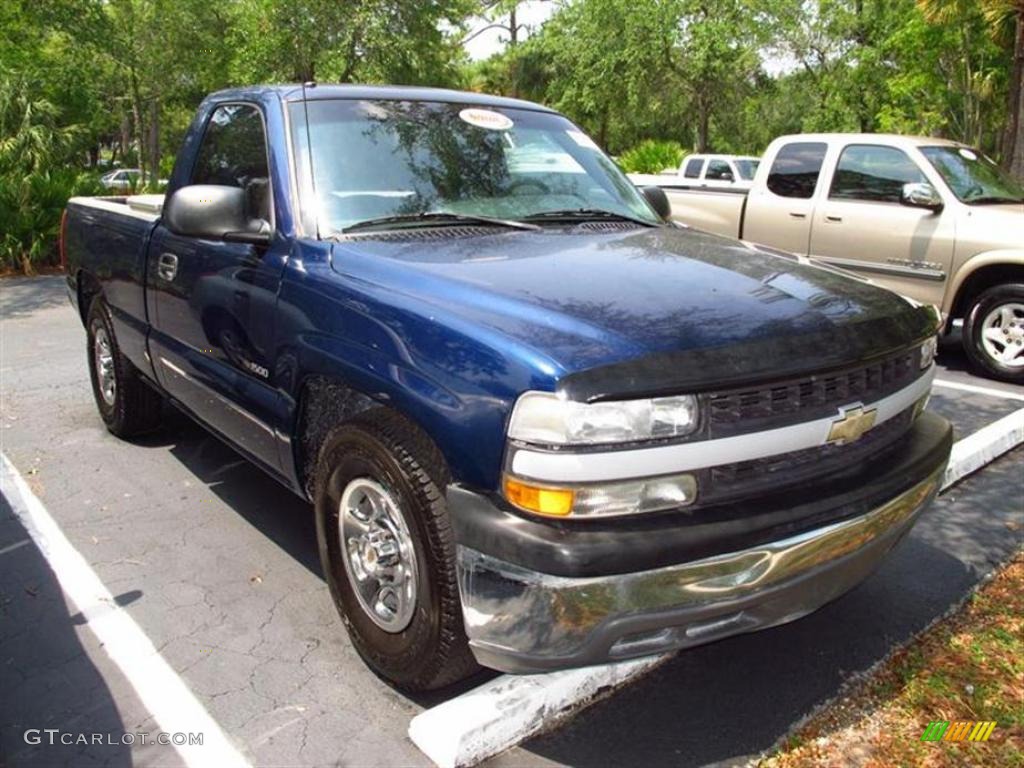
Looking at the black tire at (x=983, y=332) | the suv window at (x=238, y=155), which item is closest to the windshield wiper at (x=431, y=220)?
the suv window at (x=238, y=155)

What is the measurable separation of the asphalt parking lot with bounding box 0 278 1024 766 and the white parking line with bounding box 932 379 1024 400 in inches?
67.3

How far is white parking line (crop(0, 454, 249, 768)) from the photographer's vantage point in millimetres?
2625

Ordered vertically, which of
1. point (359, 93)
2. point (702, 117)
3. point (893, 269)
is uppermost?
point (702, 117)

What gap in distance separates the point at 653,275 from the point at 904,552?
2.09 meters

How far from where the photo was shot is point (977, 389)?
6824 mm

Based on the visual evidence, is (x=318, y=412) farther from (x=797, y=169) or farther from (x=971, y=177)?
(x=971, y=177)

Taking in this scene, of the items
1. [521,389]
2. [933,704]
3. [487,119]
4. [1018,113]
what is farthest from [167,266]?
[1018,113]

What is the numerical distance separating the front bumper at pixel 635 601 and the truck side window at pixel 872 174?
19.7 feet

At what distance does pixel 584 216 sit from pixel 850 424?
1527mm

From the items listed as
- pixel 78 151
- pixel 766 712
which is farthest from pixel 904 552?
pixel 78 151

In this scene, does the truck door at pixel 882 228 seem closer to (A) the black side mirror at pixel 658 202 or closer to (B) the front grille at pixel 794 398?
(A) the black side mirror at pixel 658 202

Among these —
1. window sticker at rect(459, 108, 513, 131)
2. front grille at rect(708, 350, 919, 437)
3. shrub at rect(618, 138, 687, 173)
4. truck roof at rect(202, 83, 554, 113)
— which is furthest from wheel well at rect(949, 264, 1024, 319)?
shrub at rect(618, 138, 687, 173)

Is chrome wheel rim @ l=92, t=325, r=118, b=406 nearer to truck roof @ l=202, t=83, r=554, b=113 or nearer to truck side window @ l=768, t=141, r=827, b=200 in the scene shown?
truck roof @ l=202, t=83, r=554, b=113

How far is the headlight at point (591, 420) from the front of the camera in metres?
2.15
